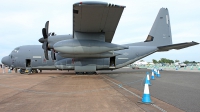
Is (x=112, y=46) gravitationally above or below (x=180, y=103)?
above

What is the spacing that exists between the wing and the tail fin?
9.54m

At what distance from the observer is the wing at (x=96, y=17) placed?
1104 cm

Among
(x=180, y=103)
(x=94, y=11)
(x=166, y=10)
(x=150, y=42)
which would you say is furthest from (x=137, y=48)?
(x=180, y=103)

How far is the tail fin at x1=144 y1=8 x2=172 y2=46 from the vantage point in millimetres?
24062

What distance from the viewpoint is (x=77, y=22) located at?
13.9 meters

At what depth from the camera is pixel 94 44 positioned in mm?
15609

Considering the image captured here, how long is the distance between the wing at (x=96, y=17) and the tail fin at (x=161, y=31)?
9541mm

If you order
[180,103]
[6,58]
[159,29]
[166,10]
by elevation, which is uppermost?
[166,10]

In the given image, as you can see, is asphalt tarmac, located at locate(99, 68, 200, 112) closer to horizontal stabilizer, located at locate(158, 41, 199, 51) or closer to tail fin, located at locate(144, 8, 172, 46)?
horizontal stabilizer, located at locate(158, 41, 199, 51)

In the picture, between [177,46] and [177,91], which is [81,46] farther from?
[177,46]

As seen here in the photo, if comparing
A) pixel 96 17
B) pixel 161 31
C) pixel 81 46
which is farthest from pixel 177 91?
pixel 161 31

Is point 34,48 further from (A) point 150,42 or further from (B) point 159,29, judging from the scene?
(B) point 159,29

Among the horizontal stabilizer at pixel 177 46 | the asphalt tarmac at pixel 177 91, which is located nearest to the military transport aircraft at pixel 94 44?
the horizontal stabilizer at pixel 177 46

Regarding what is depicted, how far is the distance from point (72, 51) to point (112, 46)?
362cm
